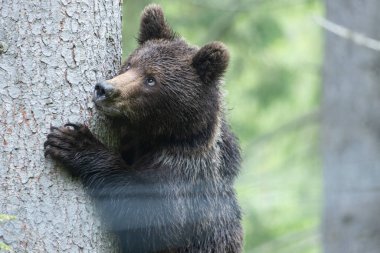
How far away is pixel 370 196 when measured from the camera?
8891 mm

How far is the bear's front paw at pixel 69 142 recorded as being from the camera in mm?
4547

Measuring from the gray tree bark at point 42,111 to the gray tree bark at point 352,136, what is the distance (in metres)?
4.75

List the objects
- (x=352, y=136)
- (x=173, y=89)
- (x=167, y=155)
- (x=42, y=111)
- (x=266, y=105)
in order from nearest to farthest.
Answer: (x=42, y=111) → (x=167, y=155) → (x=173, y=89) → (x=352, y=136) → (x=266, y=105)

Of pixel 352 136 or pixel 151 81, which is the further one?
pixel 352 136

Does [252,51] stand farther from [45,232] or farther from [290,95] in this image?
[45,232]

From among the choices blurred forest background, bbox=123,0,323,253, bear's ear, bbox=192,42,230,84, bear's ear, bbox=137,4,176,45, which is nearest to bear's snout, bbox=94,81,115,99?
bear's ear, bbox=192,42,230,84

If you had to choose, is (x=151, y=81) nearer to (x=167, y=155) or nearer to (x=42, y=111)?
(x=167, y=155)

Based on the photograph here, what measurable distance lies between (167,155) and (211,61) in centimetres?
67

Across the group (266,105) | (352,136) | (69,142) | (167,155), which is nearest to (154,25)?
(167,155)

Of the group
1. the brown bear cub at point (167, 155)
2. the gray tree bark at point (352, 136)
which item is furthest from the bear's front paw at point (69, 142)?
the gray tree bark at point (352, 136)

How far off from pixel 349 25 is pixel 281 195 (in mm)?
4215

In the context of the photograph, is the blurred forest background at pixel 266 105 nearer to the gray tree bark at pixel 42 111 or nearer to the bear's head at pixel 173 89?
the bear's head at pixel 173 89

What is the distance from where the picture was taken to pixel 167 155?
5191 millimetres

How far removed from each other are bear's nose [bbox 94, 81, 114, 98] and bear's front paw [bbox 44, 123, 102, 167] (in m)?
0.20
